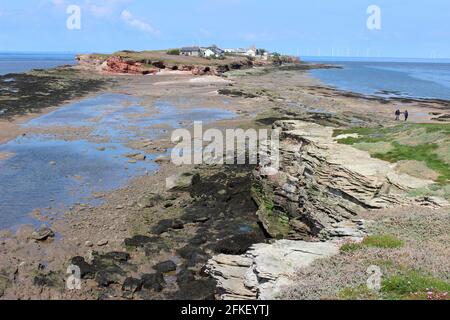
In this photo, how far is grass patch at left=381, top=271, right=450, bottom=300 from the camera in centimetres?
1029

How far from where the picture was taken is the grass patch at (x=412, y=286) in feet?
33.7

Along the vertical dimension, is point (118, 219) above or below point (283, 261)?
below

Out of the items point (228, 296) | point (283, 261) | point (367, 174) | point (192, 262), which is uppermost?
point (367, 174)

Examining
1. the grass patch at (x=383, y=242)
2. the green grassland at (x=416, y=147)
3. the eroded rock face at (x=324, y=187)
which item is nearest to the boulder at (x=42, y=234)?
the eroded rock face at (x=324, y=187)

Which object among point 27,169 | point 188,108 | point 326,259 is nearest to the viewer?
point 326,259

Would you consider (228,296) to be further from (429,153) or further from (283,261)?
(429,153)

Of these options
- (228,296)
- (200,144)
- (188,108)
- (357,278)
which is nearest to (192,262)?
(228,296)

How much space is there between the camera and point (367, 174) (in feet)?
66.0

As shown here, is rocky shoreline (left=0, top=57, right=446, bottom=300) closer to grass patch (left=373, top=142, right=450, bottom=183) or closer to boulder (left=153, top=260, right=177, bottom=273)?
boulder (left=153, top=260, right=177, bottom=273)

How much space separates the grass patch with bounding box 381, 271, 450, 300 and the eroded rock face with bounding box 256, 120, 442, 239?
4.29 metres

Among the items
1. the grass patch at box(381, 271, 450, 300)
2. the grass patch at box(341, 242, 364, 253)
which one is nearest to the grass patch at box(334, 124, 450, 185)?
the grass patch at box(341, 242, 364, 253)

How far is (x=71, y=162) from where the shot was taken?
121 feet
